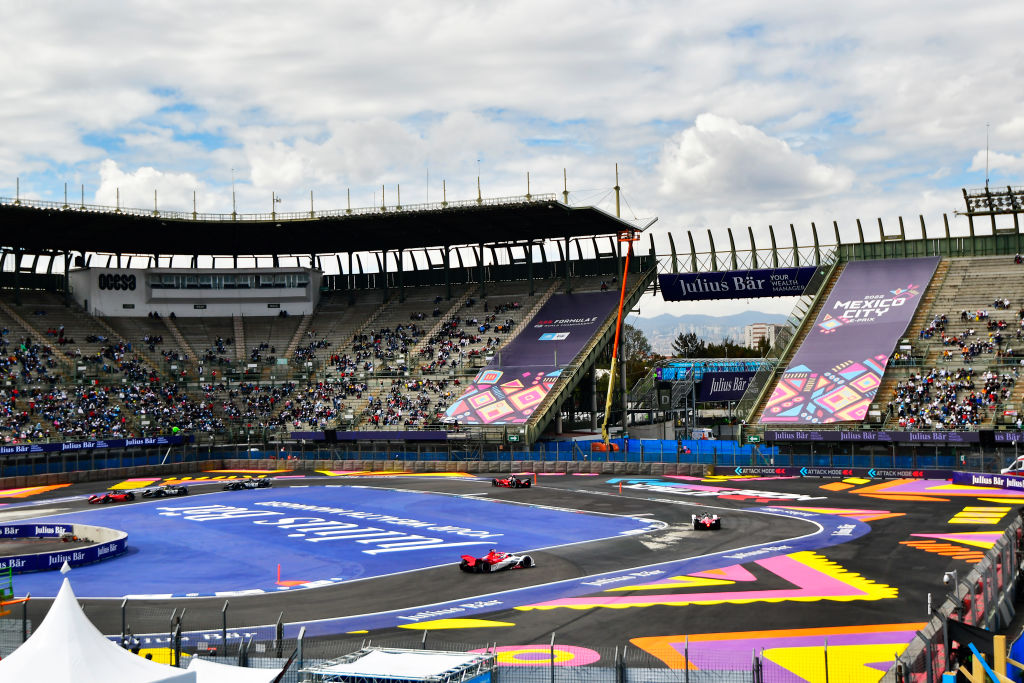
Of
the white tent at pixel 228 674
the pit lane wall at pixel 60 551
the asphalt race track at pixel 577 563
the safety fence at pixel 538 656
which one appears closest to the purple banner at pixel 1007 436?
the asphalt race track at pixel 577 563

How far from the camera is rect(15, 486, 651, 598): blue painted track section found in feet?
111

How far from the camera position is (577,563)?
3481 centimetres

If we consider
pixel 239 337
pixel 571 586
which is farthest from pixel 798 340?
pixel 239 337

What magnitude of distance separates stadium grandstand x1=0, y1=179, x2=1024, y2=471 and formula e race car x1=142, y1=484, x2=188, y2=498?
11621 mm

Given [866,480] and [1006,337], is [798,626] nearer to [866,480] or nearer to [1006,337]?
[866,480]

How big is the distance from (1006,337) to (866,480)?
18.0 m

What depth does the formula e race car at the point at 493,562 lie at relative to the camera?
33500mm

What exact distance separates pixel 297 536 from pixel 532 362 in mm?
37833

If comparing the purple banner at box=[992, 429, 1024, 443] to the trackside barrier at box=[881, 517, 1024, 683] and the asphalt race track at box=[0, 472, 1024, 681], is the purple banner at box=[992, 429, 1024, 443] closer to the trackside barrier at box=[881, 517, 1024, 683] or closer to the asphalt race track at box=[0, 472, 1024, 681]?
the asphalt race track at box=[0, 472, 1024, 681]

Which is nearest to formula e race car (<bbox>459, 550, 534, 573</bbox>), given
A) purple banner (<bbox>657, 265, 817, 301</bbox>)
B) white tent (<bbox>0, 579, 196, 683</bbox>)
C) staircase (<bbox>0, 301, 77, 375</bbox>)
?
white tent (<bbox>0, 579, 196, 683</bbox>)

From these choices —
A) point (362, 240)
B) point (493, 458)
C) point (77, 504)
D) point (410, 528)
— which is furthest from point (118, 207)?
point (410, 528)

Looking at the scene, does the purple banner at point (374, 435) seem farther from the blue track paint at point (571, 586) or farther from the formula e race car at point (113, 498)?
the blue track paint at point (571, 586)

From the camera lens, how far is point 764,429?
63875mm

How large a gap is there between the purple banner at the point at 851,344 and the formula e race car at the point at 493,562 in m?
34.2
